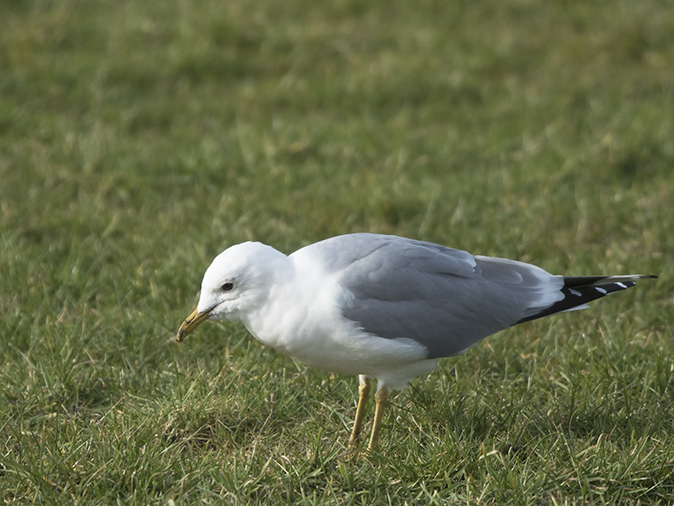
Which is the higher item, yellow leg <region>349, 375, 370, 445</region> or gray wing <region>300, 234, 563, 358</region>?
gray wing <region>300, 234, 563, 358</region>

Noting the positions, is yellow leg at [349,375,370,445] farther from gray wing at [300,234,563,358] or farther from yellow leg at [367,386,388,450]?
gray wing at [300,234,563,358]

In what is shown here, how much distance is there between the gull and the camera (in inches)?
131

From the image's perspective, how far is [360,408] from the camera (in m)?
3.65

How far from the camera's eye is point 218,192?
615 cm

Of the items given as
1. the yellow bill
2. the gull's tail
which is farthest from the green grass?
the gull's tail

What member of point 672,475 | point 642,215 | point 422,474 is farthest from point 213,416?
point 642,215

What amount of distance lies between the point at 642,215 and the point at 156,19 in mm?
5257

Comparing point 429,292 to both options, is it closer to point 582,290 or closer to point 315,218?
point 582,290

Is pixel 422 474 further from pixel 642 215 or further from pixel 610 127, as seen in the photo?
pixel 610 127

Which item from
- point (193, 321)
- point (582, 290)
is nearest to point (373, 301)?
point (193, 321)

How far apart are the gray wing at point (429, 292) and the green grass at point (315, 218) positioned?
0.40m

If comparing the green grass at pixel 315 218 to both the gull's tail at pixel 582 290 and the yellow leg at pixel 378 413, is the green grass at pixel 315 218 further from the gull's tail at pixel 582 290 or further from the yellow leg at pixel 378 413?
the gull's tail at pixel 582 290

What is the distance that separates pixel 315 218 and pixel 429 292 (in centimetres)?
227

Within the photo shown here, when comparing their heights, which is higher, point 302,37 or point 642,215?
point 302,37
